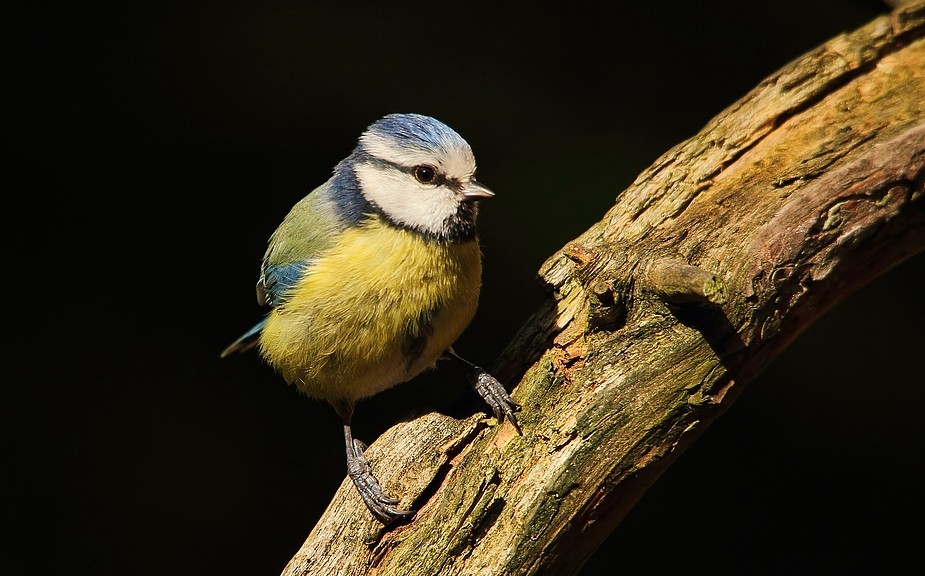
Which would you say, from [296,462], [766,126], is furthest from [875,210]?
[296,462]

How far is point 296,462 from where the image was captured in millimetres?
3119

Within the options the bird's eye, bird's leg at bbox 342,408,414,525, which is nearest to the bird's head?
the bird's eye

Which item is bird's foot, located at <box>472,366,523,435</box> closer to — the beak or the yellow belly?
the yellow belly

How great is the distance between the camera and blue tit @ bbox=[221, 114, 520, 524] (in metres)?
1.92

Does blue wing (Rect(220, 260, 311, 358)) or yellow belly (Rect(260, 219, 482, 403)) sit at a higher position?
blue wing (Rect(220, 260, 311, 358))

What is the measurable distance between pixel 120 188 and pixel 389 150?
143 cm

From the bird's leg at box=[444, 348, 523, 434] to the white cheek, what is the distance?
35cm

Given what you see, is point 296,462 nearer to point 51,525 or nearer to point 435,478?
point 51,525

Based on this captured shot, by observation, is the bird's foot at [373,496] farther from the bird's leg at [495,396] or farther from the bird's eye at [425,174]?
the bird's eye at [425,174]

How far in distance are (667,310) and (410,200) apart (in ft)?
2.15

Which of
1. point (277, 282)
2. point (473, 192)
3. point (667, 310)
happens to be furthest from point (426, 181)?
point (667, 310)

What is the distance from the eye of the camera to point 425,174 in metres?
2.02

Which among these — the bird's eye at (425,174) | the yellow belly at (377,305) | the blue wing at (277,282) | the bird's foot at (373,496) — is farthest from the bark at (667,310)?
the blue wing at (277,282)

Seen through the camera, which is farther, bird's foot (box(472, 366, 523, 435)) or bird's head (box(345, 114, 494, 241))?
bird's head (box(345, 114, 494, 241))
